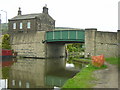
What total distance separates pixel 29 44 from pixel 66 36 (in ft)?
31.1

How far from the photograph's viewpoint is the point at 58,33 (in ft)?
114

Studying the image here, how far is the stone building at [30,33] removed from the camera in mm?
38125

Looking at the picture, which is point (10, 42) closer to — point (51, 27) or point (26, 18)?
point (26, 18)

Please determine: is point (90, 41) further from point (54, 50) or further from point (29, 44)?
→ point (29, 44)

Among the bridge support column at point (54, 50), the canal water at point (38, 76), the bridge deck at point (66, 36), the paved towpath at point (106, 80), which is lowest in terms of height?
the canal water at point (38, 76)

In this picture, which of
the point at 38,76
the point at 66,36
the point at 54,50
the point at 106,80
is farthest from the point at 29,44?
the point at 106,80

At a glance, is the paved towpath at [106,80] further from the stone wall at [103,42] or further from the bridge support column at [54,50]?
the bridge support column at [54,50]

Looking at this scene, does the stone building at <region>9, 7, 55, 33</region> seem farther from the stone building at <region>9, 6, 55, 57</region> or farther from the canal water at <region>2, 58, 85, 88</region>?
the canal water at <region>2, 58, 85, 88</region>

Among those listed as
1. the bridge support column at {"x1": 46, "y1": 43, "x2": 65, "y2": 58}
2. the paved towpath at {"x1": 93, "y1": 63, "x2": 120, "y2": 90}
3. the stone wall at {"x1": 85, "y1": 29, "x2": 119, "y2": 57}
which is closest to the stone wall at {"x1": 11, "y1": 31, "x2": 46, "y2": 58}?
the bridge support column at {"x1": 46, "y1": 43, "x2": 65, "y2": 58}

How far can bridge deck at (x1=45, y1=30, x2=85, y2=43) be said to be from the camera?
3262 centimetres

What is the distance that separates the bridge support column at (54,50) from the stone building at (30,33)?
1539mm

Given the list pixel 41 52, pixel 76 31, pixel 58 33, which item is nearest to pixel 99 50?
pixel 76 31

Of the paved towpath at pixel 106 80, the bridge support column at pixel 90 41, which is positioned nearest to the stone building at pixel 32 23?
the bridge support column at pixel 90 41

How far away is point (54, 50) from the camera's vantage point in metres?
41.8
